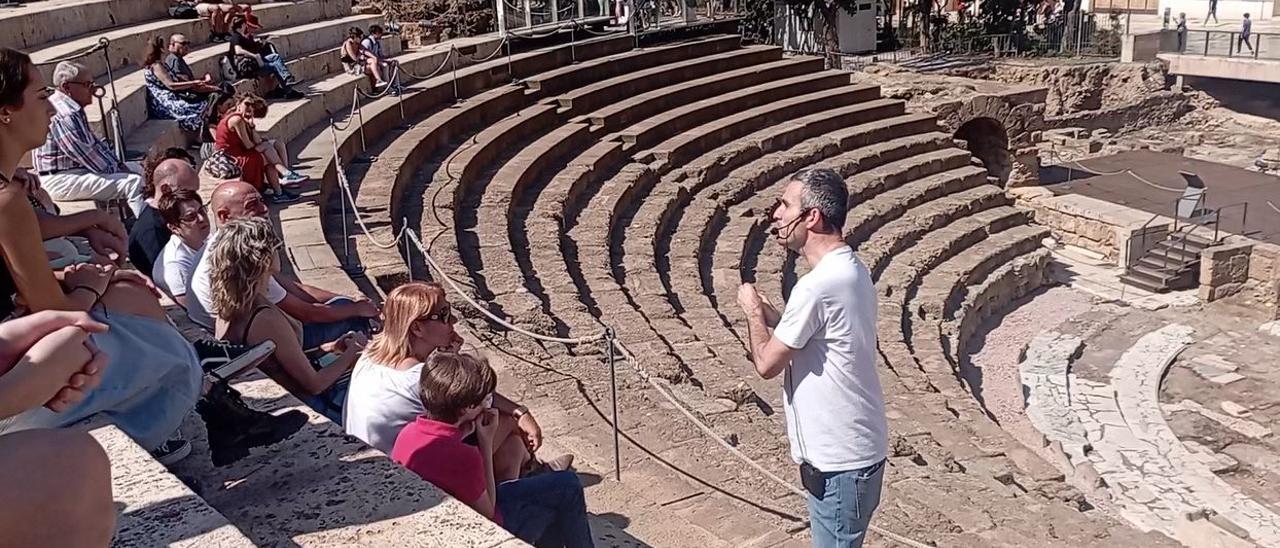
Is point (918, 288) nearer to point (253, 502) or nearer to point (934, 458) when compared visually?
point (934, 458)

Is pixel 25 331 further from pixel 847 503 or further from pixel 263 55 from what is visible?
pixel 263 55

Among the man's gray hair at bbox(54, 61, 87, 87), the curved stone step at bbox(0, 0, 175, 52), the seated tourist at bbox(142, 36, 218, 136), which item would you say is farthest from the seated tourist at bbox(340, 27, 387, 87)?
the man's gray hair at bbox(54, 61, 87, 87)

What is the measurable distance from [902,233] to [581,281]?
6376 mm

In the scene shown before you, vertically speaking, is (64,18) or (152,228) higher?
(64,18)

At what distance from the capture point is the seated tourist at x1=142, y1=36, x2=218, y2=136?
9508 mm

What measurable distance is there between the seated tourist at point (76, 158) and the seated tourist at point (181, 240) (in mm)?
1488

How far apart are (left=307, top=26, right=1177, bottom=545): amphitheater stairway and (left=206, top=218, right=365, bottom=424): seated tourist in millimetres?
1391

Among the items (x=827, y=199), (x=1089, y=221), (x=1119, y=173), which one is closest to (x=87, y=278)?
(x=827, y=199)

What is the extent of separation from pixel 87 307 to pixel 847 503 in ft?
8.37

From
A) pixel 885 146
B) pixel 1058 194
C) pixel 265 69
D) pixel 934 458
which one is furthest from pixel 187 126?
pixel 1058 194

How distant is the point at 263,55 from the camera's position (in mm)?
11711

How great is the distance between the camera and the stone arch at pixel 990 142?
1903 cm

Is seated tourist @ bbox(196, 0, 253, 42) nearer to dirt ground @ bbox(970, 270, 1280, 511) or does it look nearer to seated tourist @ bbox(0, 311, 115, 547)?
dirt ground @ bbox(970, 270, 1280, 511)

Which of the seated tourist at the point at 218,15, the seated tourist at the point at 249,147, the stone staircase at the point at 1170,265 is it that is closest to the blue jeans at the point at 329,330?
the seated tourist at the point at 249,147
